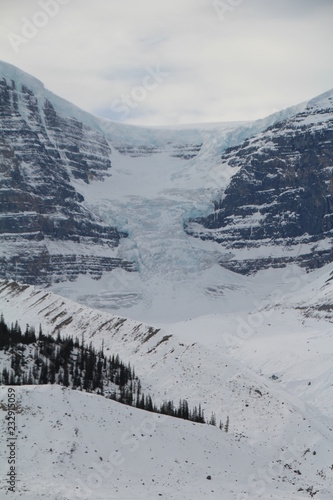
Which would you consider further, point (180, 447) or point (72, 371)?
point (72, 371)

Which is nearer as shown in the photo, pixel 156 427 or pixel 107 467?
pixel 107 467

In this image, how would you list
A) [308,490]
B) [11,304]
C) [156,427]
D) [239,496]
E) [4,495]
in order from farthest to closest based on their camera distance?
[11,304], [156,427], [308,490], [239,496], [4,495]

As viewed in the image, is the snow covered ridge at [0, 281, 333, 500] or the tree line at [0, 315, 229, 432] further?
the tree line at [0, 315, 229, 432]

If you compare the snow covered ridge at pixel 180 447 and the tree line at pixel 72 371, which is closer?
the snow covered ridge at pixel 180 447

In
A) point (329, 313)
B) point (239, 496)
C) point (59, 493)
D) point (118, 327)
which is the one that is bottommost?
point (329, 313)

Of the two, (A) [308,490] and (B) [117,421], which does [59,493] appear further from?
(A) [308,490]

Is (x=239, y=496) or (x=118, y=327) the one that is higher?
(x=239, y=496)

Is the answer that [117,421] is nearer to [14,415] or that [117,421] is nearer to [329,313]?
[14,415]

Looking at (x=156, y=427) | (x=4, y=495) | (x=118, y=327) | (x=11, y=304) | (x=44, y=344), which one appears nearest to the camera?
(x=4, y=495)

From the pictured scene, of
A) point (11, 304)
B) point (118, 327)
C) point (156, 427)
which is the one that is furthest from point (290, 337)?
point (156, 427)

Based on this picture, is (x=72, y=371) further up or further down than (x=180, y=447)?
further down
